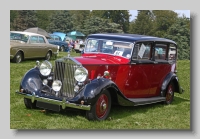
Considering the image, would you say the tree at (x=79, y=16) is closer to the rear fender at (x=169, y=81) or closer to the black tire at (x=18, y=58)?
the rear fender at (x=169, y=81)

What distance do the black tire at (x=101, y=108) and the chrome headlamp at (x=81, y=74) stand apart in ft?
1.49

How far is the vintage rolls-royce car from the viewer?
5.44 m

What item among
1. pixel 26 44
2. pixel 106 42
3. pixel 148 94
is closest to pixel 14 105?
pixel 106 42

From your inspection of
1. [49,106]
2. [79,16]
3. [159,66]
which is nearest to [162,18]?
[159,66]

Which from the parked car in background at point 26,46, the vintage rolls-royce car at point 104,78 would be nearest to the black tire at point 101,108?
the vintage rolls-royce car at point 104,78

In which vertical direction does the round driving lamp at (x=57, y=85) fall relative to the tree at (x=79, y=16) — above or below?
below

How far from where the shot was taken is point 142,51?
6.89 m

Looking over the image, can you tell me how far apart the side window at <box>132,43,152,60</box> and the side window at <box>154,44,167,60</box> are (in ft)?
1.03

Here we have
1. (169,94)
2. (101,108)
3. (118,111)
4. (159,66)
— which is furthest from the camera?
(169,94)

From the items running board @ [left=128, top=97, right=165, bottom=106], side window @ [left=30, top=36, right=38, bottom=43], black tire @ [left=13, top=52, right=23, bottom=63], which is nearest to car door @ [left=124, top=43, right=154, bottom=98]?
running board @ [left=128, top=97, right=165, bottom=106]

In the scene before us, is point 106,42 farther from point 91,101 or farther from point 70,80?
point 91,101

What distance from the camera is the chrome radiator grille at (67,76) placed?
5.72m

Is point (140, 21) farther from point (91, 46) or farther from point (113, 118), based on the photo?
point (113, 118)

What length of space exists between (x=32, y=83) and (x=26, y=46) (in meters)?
7.91
